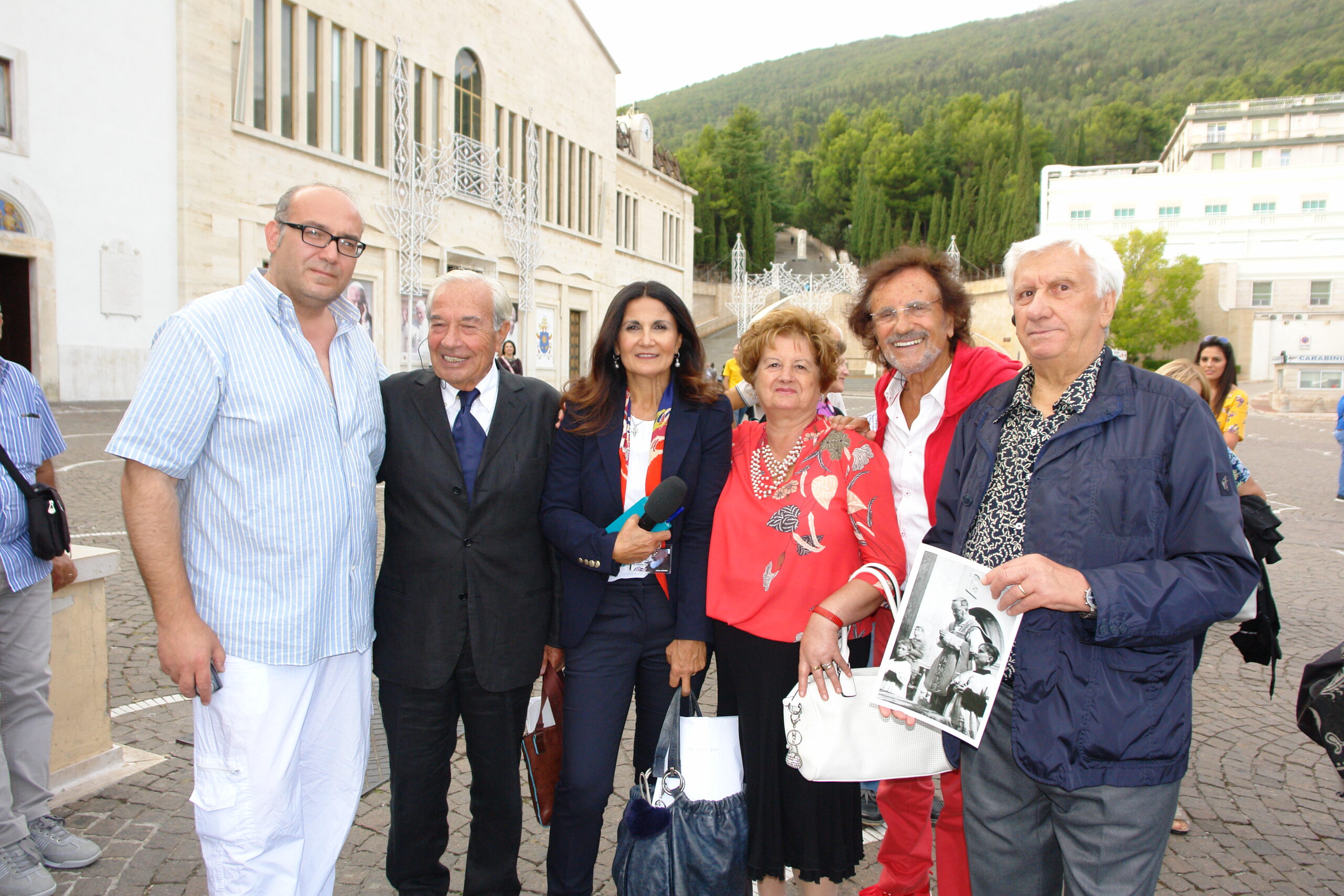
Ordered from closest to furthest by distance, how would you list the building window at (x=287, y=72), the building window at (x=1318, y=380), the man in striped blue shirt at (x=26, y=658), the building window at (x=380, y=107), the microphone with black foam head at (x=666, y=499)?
the microphone with black foam head at (x=666, y=499) → the man in striped blue shirt at (x=26, y=658) → the building window at (x=287, y=72) → the building window at (x=380, y=107) → the building window at (x=1318, y=380)

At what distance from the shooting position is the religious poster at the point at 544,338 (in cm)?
3012

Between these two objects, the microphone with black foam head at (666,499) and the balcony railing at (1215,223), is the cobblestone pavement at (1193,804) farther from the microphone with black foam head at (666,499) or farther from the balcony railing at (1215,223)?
the balcony railing at (1215,223)

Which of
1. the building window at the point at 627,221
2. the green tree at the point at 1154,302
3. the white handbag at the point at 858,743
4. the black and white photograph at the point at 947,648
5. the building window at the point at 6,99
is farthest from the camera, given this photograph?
the green tree at the point at 1154,302

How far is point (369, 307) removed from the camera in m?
22.8

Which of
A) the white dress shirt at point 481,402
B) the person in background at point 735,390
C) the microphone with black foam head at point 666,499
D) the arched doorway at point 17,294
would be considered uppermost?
the arched doorway at point 17,294

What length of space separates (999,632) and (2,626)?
3.47 m

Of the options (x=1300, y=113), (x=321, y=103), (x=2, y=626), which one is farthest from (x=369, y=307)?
(x=1300, y=113)

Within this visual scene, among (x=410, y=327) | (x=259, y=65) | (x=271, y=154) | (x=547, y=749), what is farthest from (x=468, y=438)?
(x=410, y=327)

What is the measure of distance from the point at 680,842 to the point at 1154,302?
5149 centimetres

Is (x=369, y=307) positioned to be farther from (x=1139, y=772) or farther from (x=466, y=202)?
(x=1139, y=772)

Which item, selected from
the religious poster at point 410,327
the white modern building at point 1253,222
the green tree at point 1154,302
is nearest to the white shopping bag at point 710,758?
the religious poster at point 410,327

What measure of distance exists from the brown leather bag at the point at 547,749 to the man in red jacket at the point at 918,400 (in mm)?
1176

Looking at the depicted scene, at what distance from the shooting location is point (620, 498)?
2.78m

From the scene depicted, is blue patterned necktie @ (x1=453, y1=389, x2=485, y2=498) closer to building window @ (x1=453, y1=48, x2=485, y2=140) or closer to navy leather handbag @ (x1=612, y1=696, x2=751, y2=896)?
navy leather handbag @ (x1=612, y1=696, x2=751, y2=896)
